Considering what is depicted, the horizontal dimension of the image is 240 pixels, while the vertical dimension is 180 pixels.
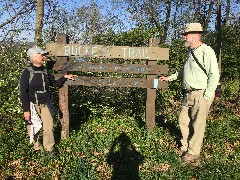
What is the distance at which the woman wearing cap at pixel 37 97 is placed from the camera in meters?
4.79

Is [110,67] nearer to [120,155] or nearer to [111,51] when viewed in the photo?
[111,51]

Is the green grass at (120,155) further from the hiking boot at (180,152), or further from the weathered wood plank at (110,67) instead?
the weathered wood plank at (110,67)

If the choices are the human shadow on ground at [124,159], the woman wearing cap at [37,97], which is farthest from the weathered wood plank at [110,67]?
the human shadow on ground at [124,159]

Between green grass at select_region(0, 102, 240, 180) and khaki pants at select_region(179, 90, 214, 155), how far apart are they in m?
0.27

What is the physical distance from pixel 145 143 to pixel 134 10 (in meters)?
16.7

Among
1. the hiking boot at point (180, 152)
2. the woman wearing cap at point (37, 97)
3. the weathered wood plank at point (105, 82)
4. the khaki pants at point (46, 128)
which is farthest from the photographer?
the weathered wood plank at point (105, 82)

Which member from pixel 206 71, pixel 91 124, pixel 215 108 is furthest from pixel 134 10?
pixel 206 71

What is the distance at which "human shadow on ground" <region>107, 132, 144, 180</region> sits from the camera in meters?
4.61

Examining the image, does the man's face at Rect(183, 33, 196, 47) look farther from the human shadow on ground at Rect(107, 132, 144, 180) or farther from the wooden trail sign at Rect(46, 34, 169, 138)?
the human shadow on ground at Rect(107, 132, 144, 180)

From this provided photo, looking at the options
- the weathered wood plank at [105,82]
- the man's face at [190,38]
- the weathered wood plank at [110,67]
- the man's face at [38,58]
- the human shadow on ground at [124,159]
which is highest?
the man's face at [190,38]

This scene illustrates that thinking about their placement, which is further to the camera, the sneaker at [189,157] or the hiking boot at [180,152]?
the hiking boot at [180,152]

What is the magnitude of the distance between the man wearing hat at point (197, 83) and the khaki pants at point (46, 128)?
231 centimetres

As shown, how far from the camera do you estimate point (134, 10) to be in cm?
2095

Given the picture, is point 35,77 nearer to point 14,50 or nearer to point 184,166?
point 14,50
